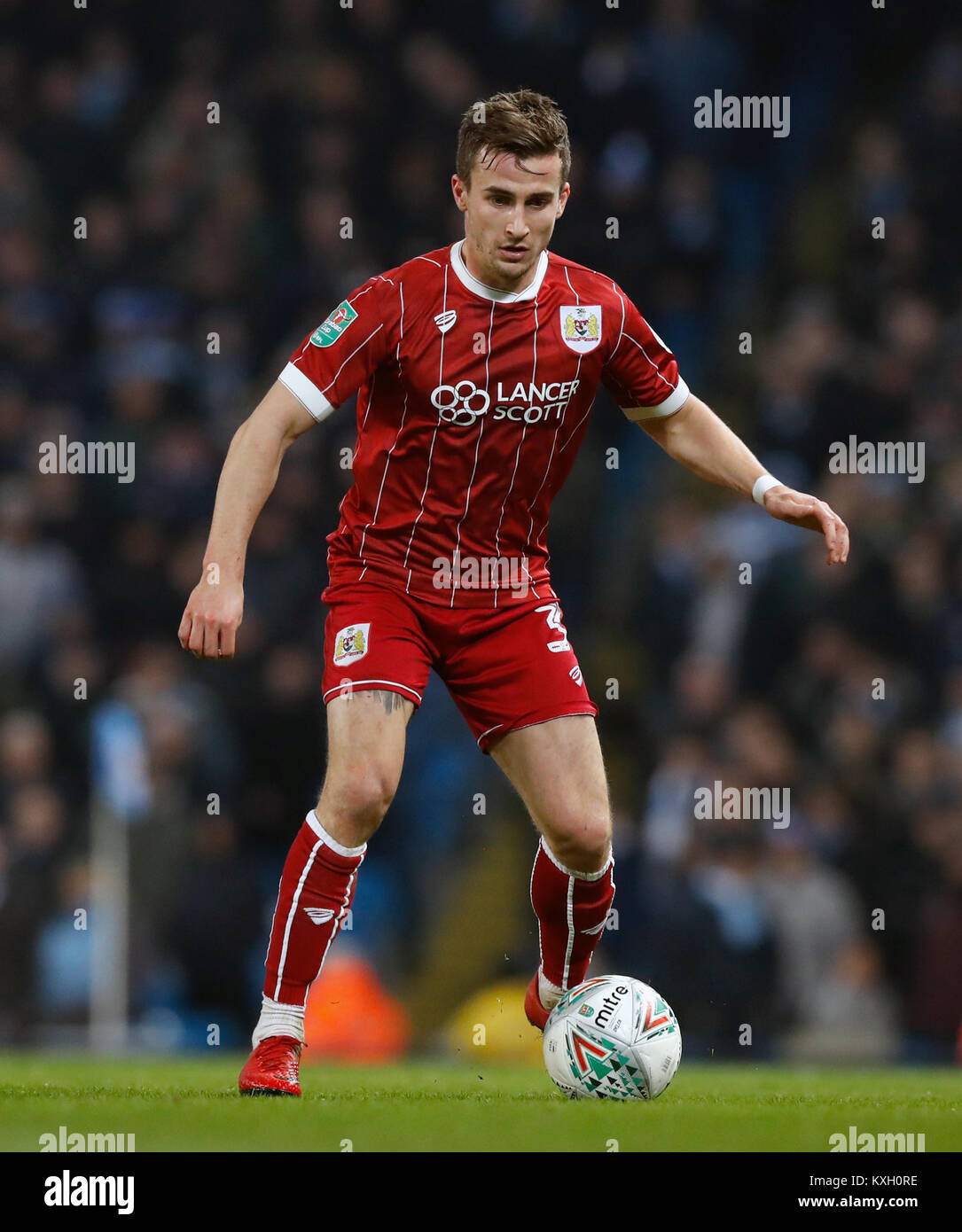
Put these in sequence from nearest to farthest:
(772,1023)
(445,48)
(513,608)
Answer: (513,608)
(772,1023)
(445,48)

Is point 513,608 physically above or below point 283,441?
below

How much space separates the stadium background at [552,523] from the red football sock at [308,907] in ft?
12.2

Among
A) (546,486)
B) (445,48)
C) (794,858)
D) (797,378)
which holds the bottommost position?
(794,858)

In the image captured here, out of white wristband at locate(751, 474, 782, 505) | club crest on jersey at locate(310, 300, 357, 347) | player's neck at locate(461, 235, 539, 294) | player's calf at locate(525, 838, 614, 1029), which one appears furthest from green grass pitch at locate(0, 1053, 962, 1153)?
player's neck at locate(461, 235, 539, 294)

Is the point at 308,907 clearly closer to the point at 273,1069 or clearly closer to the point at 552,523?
the point at 273,1069

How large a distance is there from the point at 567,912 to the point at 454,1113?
44.3 inches

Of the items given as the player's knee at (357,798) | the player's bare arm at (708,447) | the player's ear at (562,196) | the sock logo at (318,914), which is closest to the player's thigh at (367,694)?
the player's knee at (357,798)

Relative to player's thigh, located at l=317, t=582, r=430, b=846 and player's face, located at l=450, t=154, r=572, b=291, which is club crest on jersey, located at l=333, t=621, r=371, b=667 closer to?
player's thigh, located at l=317, t=582, r=430, b=846

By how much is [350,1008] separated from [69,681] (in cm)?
227

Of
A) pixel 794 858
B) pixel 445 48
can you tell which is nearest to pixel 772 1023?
pixel 794 858

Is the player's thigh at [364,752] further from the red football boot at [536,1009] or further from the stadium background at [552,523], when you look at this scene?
the stadium background at [552,523]

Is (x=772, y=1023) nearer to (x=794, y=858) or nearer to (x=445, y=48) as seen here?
(x=794, y=858)

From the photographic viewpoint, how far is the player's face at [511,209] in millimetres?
5227

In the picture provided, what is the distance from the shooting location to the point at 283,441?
5238 mm
